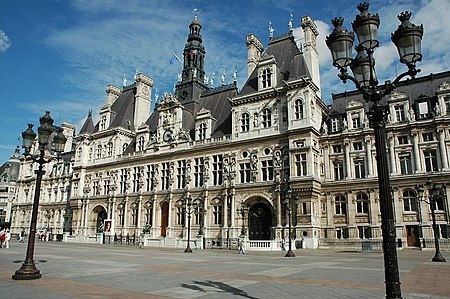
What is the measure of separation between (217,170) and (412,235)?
866 inches

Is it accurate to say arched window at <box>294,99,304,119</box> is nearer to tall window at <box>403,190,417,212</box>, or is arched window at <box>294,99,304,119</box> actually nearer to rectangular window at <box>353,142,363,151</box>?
rectangular window at <box>353,142,363,151</box>

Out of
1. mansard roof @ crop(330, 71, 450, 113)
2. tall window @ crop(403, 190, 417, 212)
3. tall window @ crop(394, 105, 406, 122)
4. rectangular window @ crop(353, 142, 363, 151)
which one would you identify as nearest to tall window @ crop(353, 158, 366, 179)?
rectangular window @ crop(353, 142, 363, 151)

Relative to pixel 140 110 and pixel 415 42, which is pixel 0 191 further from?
pixel 415 42

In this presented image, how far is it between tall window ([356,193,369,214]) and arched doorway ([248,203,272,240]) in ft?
30.3

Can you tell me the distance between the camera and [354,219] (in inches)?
1453

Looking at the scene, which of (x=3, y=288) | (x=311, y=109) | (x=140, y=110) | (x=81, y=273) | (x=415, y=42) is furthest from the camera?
(x=140, y=110)

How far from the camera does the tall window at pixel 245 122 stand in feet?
139

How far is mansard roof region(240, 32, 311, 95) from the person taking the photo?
4028 centimetres

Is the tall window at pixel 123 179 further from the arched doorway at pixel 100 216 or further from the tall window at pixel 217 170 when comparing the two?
the tall window at pixel 217 170

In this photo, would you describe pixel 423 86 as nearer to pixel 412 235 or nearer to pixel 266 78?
pixel 412 235

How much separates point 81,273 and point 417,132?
110 ft

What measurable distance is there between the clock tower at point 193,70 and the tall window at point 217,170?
13897mm

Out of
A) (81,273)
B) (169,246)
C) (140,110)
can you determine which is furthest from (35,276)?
(140,110)

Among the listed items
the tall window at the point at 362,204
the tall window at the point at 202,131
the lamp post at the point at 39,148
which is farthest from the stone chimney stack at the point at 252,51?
the lamp post at the point at 39,148
